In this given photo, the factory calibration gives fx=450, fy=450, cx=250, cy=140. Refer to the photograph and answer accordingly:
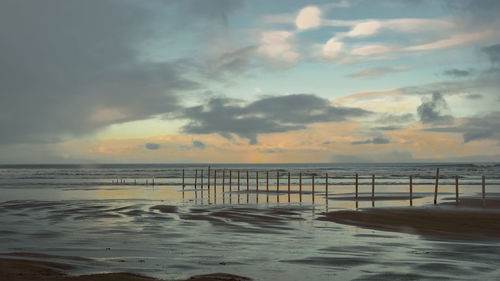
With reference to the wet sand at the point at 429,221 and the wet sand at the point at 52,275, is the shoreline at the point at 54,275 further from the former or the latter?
the wet sand at the point at 429,221

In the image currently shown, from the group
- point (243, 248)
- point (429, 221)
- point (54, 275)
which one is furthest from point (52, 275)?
point (429, 221)

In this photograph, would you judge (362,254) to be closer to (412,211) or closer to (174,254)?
(174,254)

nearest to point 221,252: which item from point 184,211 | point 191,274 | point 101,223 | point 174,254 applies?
point 174,254

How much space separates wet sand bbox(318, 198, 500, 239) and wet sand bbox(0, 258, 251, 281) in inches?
438

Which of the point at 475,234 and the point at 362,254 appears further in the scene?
the point at 475,234

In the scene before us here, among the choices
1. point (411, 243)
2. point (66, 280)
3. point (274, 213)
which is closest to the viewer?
point (66, 280)

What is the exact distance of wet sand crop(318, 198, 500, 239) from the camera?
59.6ft

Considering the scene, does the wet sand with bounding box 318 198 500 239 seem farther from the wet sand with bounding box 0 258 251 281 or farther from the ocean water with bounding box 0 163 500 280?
the wet sand with bounding box 0 258 251 281

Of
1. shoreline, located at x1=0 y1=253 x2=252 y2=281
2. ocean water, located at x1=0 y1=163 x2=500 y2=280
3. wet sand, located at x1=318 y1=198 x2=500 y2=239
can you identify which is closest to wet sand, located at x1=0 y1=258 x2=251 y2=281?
shoreline, located at x1=0 y1=253 x2=252 y2=281

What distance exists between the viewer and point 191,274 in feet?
32.8

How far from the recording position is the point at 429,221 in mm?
21266

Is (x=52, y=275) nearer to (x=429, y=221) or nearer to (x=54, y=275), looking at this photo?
(x=54, y=275)

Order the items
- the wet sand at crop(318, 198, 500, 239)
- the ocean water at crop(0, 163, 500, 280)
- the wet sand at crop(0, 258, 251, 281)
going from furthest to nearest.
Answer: the wet sand at crop(318, 198, 500, 239) < the ocean water at crop(0, 163, 500, 280) < the wet sand at crop(0, 258, 251, 281)

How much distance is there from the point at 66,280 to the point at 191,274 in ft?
8.48
